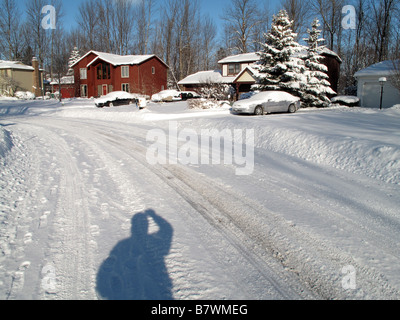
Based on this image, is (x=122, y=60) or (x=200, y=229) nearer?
(x=200, y=229)

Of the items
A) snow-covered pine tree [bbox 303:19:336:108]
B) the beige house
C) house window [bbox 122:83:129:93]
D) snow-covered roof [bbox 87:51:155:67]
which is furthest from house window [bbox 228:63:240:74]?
the beige house

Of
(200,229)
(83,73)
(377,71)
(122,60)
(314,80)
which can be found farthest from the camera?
(83,73)

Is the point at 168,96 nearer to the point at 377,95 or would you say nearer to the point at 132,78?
the point at 132,78

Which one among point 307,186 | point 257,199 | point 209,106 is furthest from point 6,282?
point 209,106

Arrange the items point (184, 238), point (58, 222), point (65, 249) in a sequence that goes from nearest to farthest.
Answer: point (65, 249)
point (184, 238)
point (58, 222)

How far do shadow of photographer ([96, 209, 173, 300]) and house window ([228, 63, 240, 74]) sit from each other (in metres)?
43.6

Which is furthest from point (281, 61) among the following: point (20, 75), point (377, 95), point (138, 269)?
point (20, 75)

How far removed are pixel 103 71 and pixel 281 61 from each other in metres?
34.2

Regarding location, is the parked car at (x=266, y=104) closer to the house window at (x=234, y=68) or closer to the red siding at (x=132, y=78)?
the house window at (x=234, y=68)

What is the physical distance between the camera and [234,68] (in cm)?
4459

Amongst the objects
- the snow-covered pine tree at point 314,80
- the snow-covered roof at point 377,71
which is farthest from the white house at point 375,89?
the snow-covered pine tree at point 314,80

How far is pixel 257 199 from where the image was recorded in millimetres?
5125
